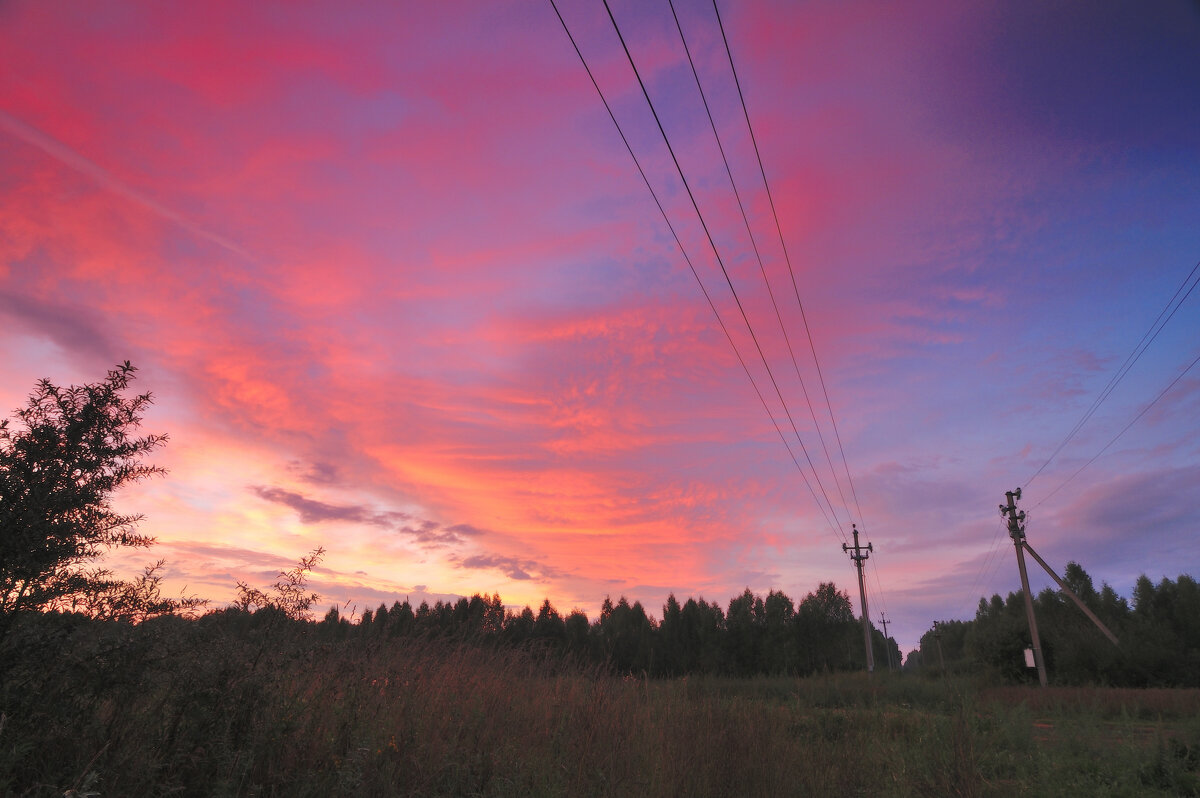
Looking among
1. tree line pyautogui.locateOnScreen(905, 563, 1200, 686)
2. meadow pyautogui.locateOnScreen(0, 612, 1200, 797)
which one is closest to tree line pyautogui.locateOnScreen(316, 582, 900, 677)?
tree line pyautogui.locateOnScreen(905, 563, 1200, 686)

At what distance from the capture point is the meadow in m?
4.52

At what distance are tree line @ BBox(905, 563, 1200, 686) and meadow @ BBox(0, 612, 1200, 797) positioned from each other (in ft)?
93.9

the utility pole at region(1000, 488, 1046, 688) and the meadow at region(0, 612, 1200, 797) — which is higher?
the utility pole at region(1000, 488, 1046, 688)

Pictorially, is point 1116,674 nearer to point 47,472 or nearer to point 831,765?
point 831,765

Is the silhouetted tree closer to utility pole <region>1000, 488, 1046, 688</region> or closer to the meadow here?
the meadow

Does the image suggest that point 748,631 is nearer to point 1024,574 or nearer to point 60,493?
point 1024,574

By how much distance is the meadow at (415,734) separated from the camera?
14.8 feet

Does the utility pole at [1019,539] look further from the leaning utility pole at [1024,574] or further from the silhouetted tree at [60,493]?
the silhouetted tree at [60,493]

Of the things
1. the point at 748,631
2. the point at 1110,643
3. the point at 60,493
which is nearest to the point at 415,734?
the point at 60,493

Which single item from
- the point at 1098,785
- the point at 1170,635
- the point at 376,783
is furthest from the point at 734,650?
the point at 376,783

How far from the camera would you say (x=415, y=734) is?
253 inches

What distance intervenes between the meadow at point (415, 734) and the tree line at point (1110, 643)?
28.6m

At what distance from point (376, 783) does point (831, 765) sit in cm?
771

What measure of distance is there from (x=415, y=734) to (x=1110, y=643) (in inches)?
1963
